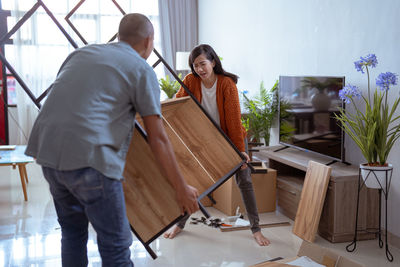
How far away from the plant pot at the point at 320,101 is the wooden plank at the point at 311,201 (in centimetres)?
42

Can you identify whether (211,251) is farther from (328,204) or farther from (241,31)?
(241,31)

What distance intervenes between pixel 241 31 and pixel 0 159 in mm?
3059

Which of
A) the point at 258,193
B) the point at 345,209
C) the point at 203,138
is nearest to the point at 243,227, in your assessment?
the point at 258,193

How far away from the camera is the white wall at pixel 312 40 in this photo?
113 inches

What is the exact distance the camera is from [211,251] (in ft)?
9.12

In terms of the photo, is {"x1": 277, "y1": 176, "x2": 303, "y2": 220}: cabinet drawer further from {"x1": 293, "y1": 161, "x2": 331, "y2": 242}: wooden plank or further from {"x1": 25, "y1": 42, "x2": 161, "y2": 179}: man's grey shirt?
{"x1": 25, "y1": 42, "x2": 161, "y2": 179}: man's grey shirt

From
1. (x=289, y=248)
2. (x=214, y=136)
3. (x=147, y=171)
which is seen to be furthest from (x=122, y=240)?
(x=289, y=248)

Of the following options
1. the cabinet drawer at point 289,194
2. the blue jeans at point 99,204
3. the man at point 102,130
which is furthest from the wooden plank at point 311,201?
the blue jeans at point 99,204

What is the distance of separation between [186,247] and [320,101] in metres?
1.44

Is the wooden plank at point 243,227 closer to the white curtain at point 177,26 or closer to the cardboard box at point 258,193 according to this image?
the cardboard box at point 258,193

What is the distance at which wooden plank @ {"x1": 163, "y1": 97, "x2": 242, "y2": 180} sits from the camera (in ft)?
7.70

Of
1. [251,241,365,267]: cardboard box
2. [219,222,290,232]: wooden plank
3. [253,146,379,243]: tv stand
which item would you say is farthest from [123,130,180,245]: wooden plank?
[253,146,379,243]: tv stand

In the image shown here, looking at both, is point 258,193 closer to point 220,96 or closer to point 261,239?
point 261,239

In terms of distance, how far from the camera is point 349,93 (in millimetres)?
2768
